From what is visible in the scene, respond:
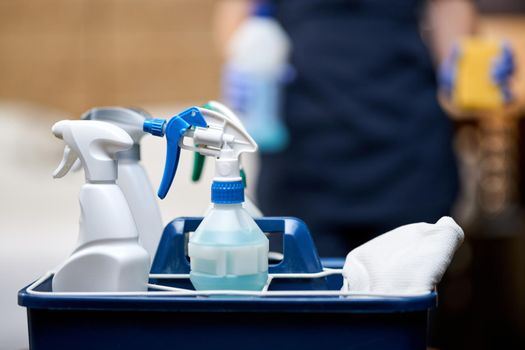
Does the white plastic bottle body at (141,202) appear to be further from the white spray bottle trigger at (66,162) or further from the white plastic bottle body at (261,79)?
the white plastic bottle body at (261,79)

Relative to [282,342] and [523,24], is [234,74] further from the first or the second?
[523,24]

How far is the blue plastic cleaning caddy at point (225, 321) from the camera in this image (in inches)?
20.1

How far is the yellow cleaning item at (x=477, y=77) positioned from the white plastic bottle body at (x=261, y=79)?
30 cm

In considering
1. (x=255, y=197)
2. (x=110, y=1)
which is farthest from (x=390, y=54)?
(x=110, y=1)

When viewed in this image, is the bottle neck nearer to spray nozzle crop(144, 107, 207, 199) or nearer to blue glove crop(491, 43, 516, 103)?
spray nozzle crop(144, 107, 207, 199)

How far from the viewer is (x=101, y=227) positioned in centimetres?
56

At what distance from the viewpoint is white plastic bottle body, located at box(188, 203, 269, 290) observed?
0.56m

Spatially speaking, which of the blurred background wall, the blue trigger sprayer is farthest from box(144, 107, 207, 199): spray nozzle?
the blurred background wall

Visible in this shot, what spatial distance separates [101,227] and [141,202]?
4.2 inches

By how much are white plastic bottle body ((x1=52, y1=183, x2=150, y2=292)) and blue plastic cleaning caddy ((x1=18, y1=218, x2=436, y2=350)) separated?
0.08 ft

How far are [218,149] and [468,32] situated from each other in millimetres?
940

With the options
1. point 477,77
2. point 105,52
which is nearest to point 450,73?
point 477,77

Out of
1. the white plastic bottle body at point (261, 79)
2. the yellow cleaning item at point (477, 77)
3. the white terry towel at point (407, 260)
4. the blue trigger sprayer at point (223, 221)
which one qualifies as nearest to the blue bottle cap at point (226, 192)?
the blue trigger sprayer at point (223, 221)

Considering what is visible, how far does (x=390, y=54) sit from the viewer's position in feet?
4.09
